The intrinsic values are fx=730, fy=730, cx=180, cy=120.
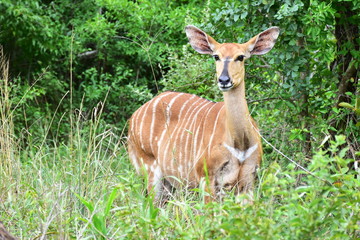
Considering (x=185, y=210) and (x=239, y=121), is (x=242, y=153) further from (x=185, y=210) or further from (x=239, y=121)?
(x=185, y=210)

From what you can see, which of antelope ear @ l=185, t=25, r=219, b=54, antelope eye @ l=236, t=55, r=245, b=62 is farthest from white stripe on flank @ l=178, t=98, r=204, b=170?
antelope eye @ l=236, t=55, r=245, b=62

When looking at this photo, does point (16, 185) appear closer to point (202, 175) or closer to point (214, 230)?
point (202, 175)

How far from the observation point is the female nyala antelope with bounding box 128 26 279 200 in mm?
4527

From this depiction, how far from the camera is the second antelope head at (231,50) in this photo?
4.45 m

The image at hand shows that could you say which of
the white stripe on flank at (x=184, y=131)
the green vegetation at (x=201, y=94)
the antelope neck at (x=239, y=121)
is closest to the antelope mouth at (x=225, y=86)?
the antelope neck at (x=239, y=121)

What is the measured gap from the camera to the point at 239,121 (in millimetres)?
4516

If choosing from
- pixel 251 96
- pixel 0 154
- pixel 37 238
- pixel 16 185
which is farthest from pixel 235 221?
pixel 251 96

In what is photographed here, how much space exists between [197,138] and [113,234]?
6.21ft

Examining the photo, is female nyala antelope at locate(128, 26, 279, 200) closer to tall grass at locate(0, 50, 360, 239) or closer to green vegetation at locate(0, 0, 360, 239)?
green vegetation at locate(0, 0, 360, 239)

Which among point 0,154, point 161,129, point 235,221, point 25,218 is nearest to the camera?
point 235,221

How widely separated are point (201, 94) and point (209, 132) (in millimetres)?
1910

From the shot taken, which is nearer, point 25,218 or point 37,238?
point 37,238

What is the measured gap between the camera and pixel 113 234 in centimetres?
323

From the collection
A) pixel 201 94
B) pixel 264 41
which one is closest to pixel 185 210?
pixel 264 41
